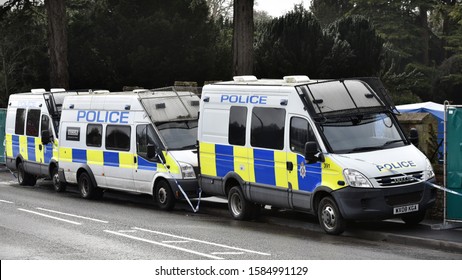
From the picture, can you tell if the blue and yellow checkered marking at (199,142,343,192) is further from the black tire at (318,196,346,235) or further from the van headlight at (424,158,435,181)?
the van headlight at (424,158,435,181)

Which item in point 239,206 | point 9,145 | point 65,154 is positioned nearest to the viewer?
point 239,206

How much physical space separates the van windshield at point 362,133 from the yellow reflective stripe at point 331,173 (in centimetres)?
29

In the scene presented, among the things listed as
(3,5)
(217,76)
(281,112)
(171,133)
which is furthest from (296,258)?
(217,76)

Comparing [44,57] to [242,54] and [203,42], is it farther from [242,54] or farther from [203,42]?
[242,54]

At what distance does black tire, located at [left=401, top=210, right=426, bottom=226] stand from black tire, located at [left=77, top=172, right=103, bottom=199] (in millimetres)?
9566

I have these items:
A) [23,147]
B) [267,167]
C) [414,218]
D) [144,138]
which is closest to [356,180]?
[414,218]

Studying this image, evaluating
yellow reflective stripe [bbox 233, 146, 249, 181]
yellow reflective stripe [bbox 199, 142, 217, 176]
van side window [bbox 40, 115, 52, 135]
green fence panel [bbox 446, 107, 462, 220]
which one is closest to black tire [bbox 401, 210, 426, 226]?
green fence panel [bbox 446, 107, 462, 220]

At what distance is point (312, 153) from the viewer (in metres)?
15.2

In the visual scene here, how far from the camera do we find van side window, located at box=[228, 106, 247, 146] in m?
17.2

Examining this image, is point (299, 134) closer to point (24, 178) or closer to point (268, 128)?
point (268, 128)

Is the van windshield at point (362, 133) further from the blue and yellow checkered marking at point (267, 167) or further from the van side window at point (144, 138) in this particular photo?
the van side window at point (144, 138)

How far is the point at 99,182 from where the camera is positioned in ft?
73.9

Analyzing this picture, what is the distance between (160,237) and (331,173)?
293 centimetres

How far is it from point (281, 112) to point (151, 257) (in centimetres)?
430
